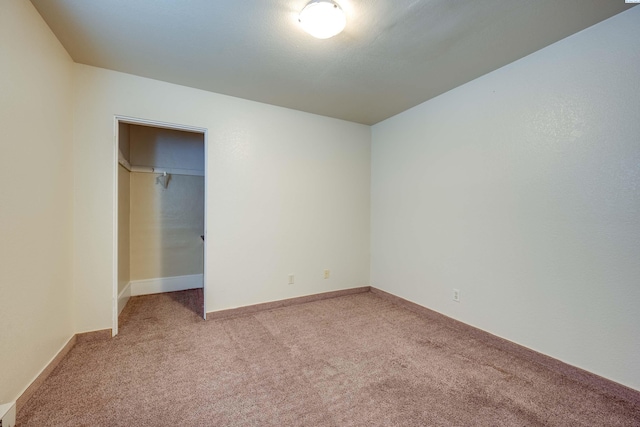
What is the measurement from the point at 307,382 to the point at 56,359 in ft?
6.42

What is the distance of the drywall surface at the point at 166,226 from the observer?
393 cm

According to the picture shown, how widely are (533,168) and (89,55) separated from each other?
12.8 feet

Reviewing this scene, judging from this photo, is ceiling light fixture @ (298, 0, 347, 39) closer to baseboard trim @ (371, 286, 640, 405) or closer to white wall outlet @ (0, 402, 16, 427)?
white wall outlet @ (0, 402, 16, 427)

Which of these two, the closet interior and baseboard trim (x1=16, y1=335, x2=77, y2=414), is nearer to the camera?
baseboard trim (x1=16, y1=335, x2=77, y2=414)

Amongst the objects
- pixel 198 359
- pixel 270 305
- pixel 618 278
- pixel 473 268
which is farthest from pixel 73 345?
pixel 618 278

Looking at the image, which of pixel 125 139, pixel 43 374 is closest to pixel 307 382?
pixel 43 374

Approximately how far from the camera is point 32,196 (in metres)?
1.80

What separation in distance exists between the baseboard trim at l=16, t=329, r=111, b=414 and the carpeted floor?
0.14ft

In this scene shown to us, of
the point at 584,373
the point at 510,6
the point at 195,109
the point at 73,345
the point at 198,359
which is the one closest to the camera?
the point at 510,6

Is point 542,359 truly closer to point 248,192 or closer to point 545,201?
point 545,201

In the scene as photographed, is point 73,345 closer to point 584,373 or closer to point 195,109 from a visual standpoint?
point 195,109

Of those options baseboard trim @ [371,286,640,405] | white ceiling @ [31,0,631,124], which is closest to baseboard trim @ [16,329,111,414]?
white ceiling @ [31,0,631,124]

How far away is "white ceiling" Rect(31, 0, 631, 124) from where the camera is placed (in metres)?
1.75

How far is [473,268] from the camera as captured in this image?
2.71 metres
